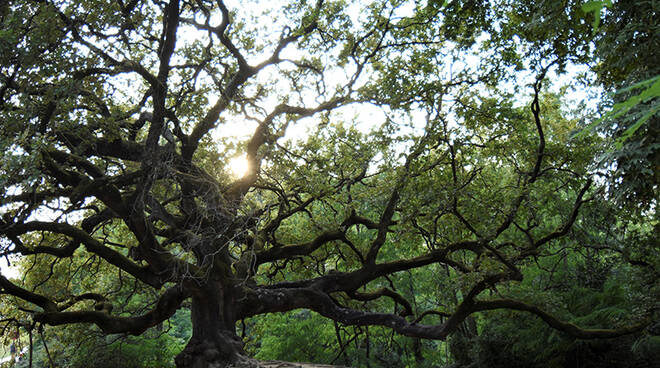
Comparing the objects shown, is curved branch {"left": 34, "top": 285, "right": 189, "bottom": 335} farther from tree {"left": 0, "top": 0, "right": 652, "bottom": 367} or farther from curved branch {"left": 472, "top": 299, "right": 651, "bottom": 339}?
curved branch {"left": 472, "top": 299, "right": 651, "bottom": 339}

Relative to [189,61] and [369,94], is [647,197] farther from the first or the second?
[189,61]

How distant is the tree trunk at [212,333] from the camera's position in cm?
773

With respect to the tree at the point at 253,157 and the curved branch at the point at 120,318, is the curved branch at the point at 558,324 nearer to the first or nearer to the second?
the tree at the point at 253,157

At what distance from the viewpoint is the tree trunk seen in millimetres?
7734

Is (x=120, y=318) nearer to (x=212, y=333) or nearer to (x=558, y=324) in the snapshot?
(x=212, y=333)

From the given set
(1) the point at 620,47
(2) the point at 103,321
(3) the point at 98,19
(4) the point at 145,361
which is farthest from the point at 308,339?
(1) the point at 620,47

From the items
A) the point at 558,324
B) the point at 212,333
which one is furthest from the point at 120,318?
the point at 558,324

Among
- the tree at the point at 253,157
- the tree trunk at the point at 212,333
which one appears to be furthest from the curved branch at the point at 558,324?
the tree trunk at the point at 212,333

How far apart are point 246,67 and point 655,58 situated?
250 inches

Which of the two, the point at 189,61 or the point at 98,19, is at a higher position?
the point at 189,61

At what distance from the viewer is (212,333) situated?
808 centimetres

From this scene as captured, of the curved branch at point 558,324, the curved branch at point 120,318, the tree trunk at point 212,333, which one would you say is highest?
the curved branch at point 120,318

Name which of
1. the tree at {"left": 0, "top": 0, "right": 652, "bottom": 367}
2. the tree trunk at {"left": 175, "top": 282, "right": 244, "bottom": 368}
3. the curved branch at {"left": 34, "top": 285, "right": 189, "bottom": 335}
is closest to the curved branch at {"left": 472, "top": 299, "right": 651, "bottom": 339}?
the tree at {"left": 0, "top": 0, "right": 652, "bottom": 367}

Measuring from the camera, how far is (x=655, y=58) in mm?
4711
